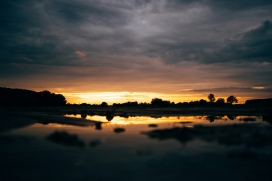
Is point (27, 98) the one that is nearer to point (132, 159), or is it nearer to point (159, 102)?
point (159, 102)

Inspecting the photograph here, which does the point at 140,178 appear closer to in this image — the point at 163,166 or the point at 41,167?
the point at 163,166

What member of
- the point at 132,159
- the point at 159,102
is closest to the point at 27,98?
the point at 159,102

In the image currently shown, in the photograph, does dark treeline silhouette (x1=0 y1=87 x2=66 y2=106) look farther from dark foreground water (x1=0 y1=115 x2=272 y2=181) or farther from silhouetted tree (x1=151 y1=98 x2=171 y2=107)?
dark foreground water (x1=0 y1=115 x2=272 y2=181)

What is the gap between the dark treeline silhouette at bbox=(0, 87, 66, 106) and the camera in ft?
443

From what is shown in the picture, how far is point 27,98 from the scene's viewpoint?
469ft

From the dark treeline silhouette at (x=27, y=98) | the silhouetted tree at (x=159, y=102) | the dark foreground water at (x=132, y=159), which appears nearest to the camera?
the dark foreground water at (x=132, y=159)

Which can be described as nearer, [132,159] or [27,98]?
[132,159]

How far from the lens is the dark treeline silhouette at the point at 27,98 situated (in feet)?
443

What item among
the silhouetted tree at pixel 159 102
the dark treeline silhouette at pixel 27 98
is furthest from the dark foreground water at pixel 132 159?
the silhouetted tree at pixel 159 102

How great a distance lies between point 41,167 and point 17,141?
8.19 metres

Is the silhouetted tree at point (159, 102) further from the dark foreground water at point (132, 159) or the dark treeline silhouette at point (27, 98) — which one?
the dark foreground water at point (132, 159)

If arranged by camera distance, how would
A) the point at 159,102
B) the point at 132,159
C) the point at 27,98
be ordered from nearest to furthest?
the point at 132,159 → the point at 27,98 → the point at 159,102

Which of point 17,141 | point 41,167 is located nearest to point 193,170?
point 41,167

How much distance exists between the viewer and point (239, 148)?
17.1 meters
